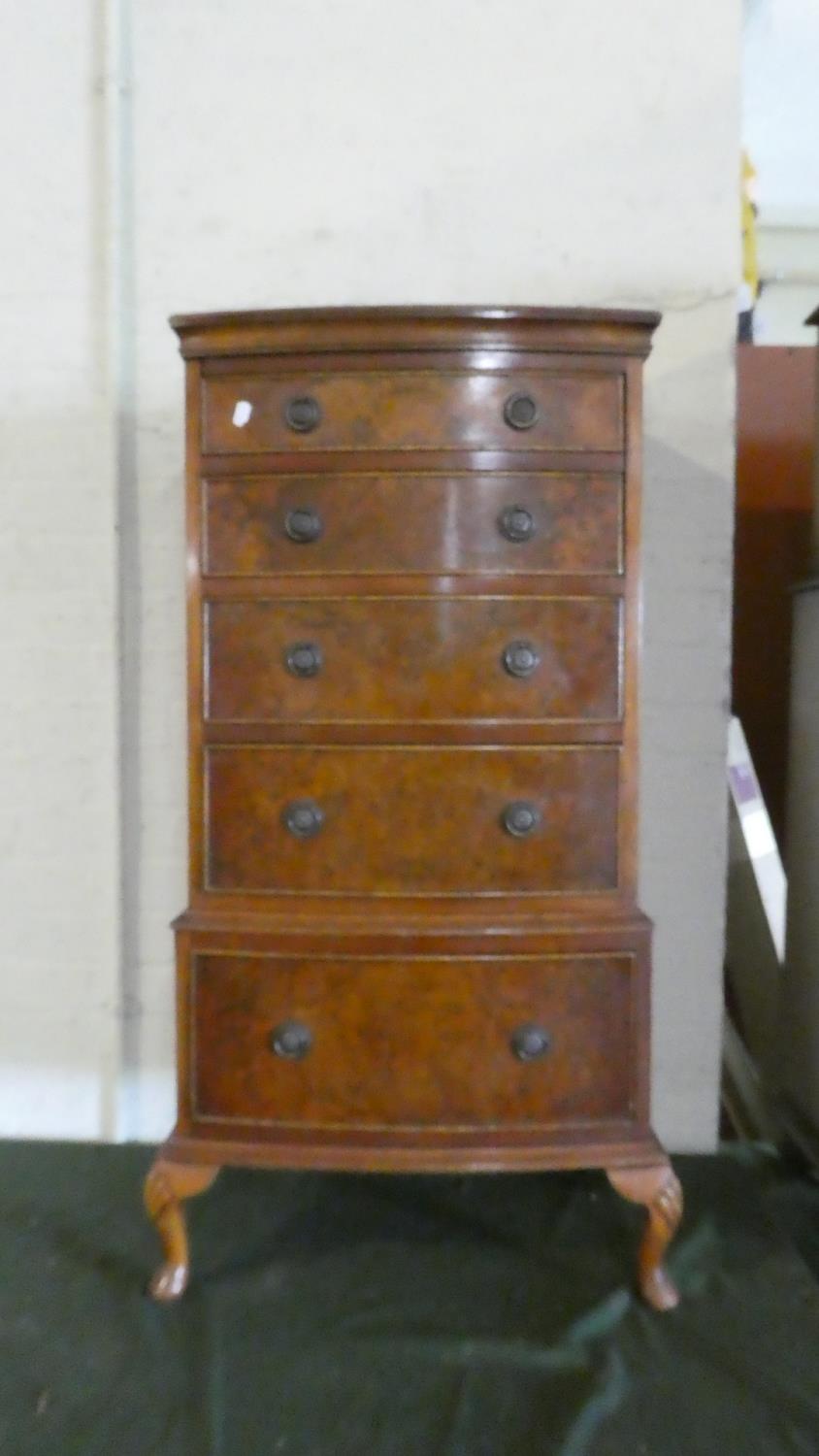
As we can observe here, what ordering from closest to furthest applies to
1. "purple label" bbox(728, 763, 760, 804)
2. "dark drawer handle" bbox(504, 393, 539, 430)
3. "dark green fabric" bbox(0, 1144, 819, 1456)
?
"dark green fabric" bbox(0, 1144, 819, 1456) → "dark drawer handle" bbox(504, 393, 539, 430) → "purple label" bbox(728, 763, 760, 804)

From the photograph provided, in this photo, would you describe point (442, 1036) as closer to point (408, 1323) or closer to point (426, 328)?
point (408, 1323)

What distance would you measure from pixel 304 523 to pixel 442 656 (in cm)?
29

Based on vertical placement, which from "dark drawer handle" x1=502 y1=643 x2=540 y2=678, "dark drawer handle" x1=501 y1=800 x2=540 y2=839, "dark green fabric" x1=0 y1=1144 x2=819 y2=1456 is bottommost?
"dark green fabric" x1=0 y1=1144 x2=819 y2=1456

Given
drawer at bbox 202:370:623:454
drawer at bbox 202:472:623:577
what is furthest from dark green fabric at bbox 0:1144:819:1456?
drawer at bbox 202:370:623:454

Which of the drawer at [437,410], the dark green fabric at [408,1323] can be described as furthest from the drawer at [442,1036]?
the drawer at [437,410]

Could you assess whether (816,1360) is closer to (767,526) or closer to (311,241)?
(767,526)

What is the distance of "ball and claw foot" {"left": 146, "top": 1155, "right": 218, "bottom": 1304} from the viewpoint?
1.61 m

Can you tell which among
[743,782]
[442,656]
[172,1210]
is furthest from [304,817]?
[743,782]

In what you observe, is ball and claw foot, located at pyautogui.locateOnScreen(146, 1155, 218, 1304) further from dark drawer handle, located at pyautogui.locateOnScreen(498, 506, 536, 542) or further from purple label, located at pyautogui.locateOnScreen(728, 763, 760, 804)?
purple label, located at pyautogui.locateOnScreen(728, 763, 760, 804)

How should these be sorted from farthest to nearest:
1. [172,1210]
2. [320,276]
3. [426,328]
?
1. [320,276]
2. [172,1210]
3. [426,328]

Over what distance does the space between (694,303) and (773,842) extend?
1256 mm

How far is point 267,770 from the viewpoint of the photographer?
62.4 inches

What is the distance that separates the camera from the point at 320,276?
2.15 metres

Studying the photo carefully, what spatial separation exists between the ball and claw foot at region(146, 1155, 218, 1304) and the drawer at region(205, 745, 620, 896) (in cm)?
47
